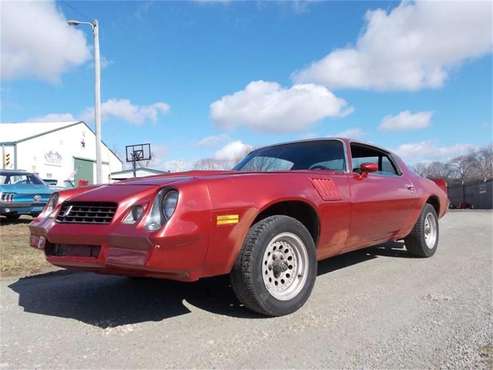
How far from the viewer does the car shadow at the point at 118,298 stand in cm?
354

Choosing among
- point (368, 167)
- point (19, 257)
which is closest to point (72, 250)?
point (368, 167)

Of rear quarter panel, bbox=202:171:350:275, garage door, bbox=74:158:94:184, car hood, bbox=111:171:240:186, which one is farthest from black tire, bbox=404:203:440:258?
garage door, bbox=74:158:94:184

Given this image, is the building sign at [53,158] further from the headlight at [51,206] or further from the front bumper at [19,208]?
the headlight at [51,206]

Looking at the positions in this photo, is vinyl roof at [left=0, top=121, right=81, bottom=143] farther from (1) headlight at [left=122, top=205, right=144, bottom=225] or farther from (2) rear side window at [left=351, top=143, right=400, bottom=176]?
(1) headlight at [left=122, top=205, right=144, bottom=225]

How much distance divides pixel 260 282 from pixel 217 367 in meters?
0.83

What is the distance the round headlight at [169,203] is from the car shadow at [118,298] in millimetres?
956

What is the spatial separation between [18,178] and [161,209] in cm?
1005

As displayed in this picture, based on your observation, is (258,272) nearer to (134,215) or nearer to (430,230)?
(134,215)

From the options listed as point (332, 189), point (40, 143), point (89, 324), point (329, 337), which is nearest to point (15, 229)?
point (89, 324)

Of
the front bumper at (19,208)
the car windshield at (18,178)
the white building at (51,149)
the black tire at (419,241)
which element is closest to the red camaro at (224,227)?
the black tire at (419,241)

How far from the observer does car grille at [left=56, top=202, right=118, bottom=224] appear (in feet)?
10.3

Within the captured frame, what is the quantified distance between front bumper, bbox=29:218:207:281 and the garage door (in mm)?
34566

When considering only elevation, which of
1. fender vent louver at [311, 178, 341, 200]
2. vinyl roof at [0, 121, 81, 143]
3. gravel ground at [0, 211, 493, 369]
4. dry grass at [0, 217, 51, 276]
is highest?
vinyl roof at [0, 121, 81, 143]

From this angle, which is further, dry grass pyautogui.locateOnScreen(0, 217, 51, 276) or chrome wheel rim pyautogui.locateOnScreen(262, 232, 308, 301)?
dry grass pyautogui.locateOnScreen(0, 217, 51, 276)
